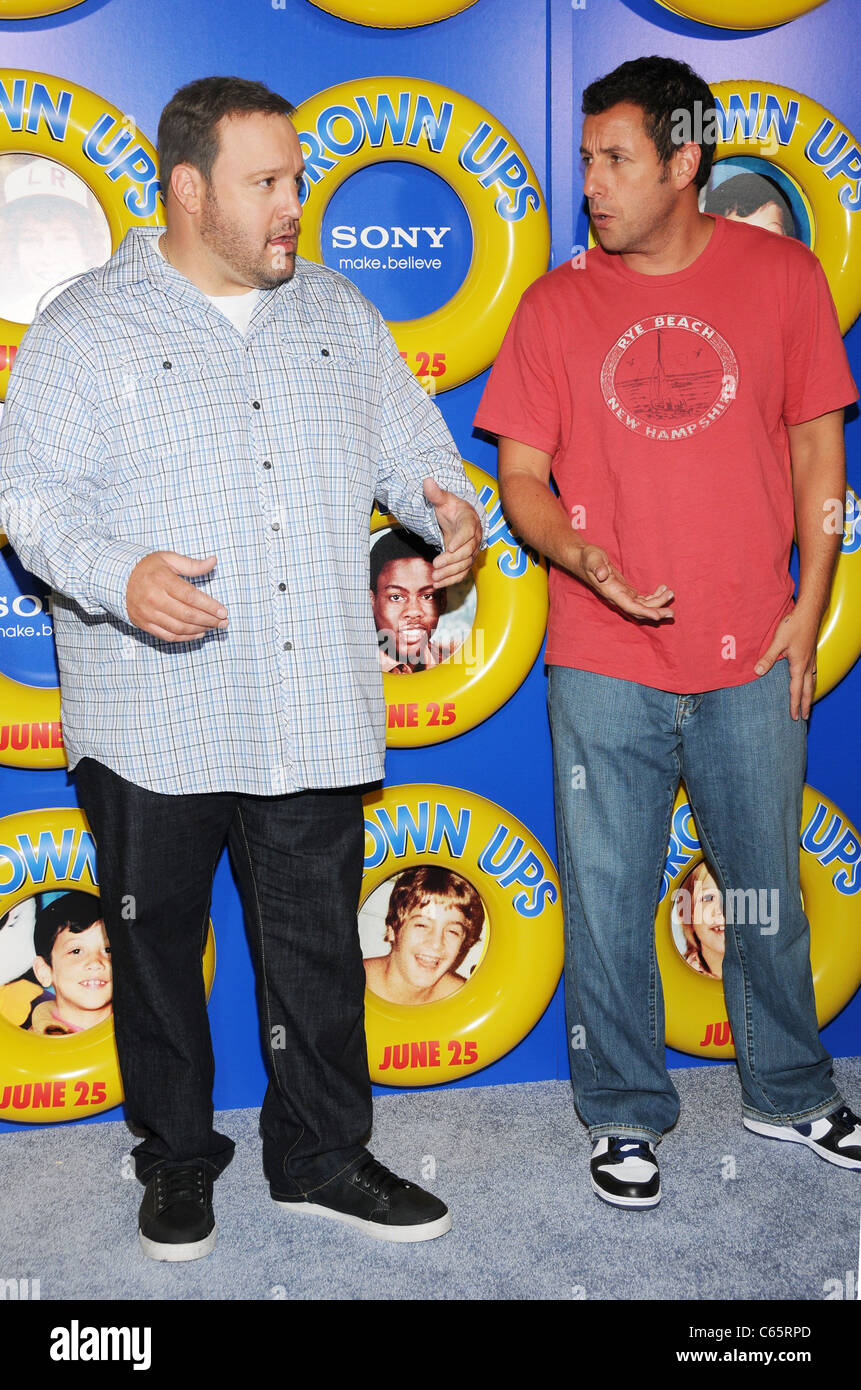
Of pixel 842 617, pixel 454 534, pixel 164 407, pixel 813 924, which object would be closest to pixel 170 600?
pixel 164 407

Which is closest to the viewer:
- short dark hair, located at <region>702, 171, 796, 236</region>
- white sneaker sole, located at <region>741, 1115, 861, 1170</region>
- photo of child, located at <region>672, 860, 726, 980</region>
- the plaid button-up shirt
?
the plaid button-up shirt

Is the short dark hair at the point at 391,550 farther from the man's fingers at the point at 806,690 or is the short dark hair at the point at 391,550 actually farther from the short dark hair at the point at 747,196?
the short dark hair at the point at 747,196

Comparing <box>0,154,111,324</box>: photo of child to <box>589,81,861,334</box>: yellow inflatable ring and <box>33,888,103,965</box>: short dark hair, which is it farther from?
<box>33,888,103,965</box>: short dark hair

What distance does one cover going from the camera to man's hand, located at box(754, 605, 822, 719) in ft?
6.40

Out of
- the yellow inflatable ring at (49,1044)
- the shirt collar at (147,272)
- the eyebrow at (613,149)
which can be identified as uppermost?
the eyebrow at (613,149)

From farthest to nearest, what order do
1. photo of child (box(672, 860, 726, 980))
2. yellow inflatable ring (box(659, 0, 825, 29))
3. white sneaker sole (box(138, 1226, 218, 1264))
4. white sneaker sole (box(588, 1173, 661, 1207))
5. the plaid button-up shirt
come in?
photo of child (box(672, 860, 726, 980)) < yellow inflatable ring (box(659, 0, 825, 29)) < white sneaker sole (box(588, 1173, 661, 1207)) < white sneaker sole (box(138, 1226, 218, 1264)) < the plaid button-up shirt

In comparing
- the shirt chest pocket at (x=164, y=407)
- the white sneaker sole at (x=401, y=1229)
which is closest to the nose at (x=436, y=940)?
the white sneaker sole at (x=401, y=1229)

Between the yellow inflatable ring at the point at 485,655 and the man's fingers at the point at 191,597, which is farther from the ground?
the man's fingers at the point at 191,597

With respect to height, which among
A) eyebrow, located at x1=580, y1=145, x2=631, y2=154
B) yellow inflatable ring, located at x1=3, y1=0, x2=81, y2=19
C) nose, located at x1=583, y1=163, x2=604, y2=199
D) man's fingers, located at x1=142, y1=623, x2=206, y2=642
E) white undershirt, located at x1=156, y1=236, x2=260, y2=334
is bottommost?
man's fingers, located at x1=142, y1=623, x2=206, y2=642

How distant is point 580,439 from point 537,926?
0.86 m

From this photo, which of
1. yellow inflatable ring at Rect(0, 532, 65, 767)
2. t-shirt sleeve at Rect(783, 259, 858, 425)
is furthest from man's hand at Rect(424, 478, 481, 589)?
yellow inflatable ring at Rect(0, 532, 65, 767)

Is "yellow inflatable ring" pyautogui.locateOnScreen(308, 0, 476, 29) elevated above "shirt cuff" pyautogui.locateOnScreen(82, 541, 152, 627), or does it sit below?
above

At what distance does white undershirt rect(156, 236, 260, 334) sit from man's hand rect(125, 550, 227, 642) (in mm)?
430

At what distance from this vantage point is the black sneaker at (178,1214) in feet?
5.86
